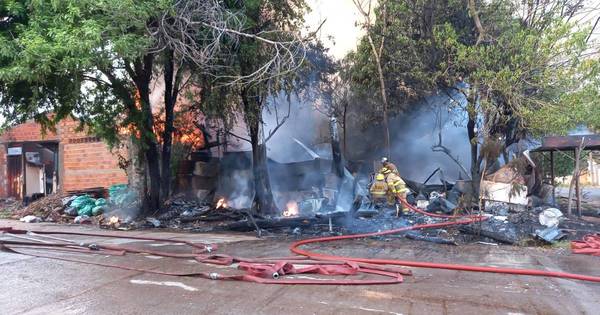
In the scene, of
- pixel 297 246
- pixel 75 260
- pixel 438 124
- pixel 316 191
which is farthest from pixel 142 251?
pixel 438 124

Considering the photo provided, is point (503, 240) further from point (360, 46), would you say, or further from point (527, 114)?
point (360, 46)

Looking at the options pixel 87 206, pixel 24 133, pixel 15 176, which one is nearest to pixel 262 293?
pixel 87 206

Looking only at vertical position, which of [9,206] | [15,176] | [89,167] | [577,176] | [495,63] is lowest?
[9,206]

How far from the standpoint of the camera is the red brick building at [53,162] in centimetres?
1814

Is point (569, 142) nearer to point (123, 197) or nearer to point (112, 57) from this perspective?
point (112, 57)

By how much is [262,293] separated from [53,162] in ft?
61.2

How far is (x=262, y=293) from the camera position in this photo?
203 inches

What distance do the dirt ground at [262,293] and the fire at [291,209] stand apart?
650 cm

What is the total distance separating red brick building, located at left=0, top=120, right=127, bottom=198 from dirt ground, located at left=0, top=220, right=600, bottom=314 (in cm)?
1141

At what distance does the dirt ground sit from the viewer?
466 cm

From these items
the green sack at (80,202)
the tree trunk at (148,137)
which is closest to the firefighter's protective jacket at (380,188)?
the tree trunk at (148,137)

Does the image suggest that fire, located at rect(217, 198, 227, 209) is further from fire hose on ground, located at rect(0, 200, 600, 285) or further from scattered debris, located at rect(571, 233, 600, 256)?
scattered debris, located at rect(571, 233, 600, 256)

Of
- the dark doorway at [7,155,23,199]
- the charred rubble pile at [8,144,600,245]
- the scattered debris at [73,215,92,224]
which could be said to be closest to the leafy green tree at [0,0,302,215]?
the charred rubble pile at [8,144,600,245]

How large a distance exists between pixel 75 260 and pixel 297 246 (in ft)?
11.8
